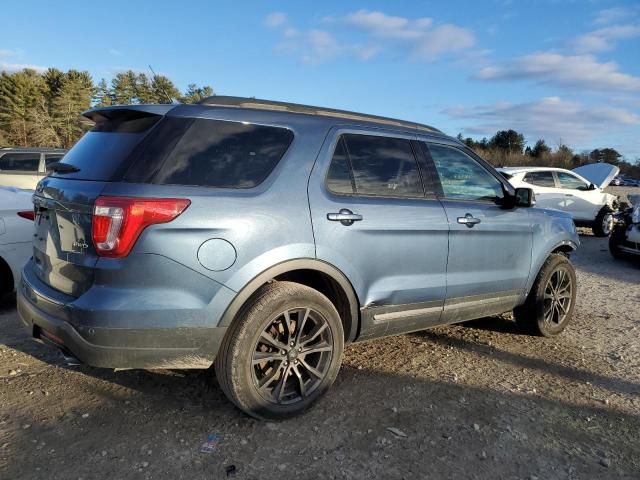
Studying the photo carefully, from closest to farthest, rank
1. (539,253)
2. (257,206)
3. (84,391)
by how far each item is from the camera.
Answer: (257,206) < (84,391) < (539,253)

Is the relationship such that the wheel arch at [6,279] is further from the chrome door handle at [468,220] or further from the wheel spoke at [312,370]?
the chrome door handle at [468,220]

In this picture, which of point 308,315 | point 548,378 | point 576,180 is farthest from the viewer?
point 576,180

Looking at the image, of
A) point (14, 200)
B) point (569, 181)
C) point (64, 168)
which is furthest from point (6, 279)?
point (569, 181)

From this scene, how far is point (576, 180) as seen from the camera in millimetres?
12992

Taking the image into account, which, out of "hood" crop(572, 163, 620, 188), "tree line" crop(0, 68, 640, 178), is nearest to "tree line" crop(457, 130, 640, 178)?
"tree line" crop(0, 68, 640, 178)

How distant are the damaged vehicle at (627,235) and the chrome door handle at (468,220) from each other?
262 inches

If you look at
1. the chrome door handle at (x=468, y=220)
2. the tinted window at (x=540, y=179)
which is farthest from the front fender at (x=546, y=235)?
the tinted window at (x=540, y=179)

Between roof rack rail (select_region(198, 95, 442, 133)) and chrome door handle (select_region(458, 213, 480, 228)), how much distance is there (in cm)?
82

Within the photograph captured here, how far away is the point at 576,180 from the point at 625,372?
1002 centimetres

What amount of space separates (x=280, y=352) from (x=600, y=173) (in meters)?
14.6

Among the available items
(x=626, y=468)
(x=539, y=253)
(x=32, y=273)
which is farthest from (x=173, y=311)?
(x=539, y=253)

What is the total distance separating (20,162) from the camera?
1209 cm

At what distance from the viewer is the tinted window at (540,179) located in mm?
12198

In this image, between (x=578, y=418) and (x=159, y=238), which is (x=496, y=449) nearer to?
(x=578, y=418)
